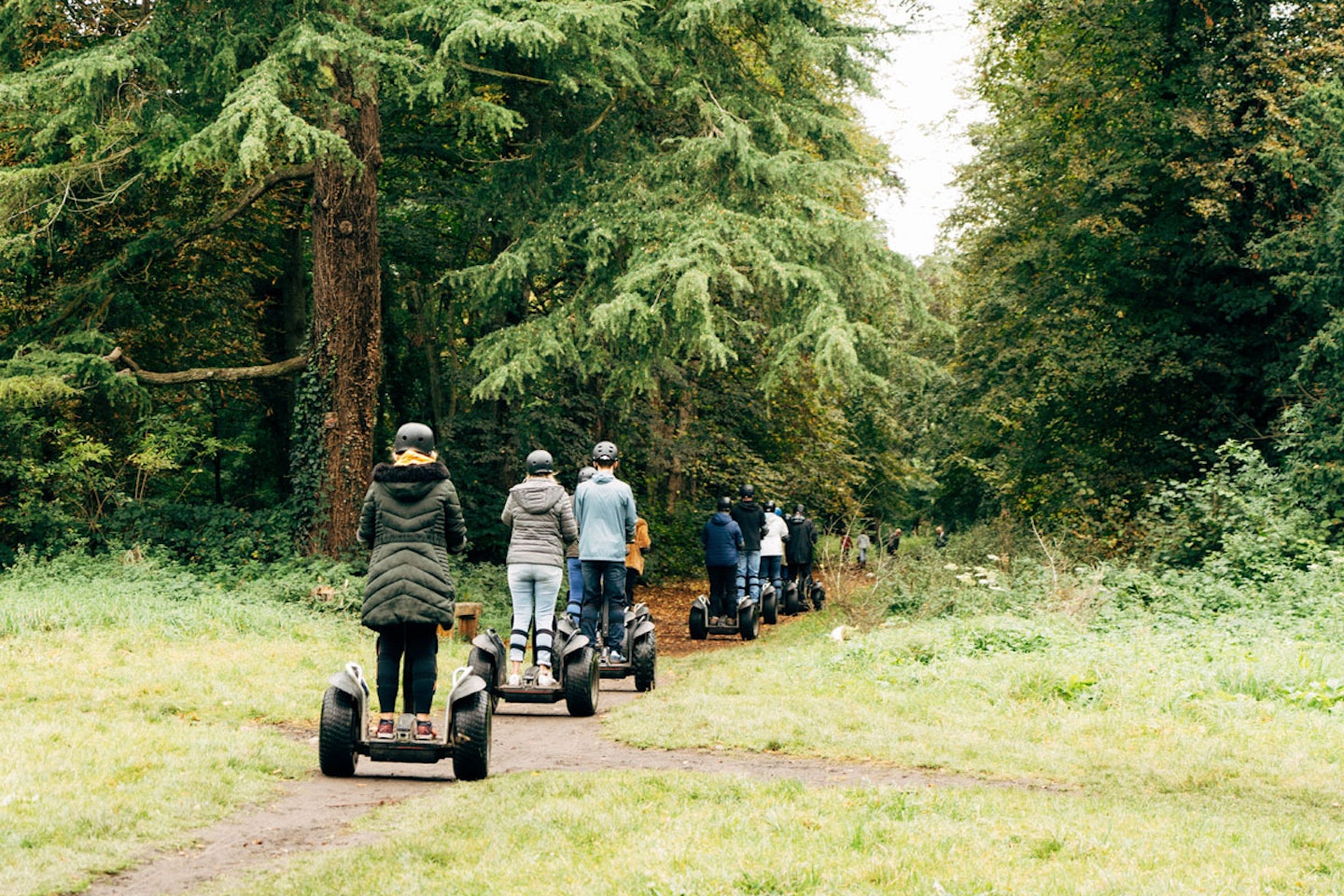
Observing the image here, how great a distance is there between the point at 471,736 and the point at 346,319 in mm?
11522

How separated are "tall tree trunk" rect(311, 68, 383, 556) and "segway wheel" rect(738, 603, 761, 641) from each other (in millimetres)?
5499

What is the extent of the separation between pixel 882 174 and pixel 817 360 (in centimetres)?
346

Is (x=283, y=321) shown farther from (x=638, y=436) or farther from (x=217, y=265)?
(x=638, y=436)

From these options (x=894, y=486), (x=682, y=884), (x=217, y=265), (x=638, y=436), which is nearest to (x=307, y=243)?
(x=217, y=265)

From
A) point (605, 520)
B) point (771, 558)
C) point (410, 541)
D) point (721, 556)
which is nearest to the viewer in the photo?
point (410, 541)

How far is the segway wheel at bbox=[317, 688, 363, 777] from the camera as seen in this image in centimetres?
698

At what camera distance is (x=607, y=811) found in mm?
6020

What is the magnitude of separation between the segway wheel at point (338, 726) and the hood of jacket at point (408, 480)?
1138 mm

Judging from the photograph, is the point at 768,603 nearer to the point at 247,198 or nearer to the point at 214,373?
the point at 214,373

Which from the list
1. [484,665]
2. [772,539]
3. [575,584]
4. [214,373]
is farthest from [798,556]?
[484,665]

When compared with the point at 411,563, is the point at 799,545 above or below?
above

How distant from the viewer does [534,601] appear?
9.66 metres

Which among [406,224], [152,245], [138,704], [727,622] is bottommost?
[138,704]

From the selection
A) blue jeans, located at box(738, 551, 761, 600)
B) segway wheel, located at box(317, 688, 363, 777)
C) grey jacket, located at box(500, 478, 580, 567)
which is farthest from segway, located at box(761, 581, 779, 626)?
segway wheel, located at box(317, 688, 363, 777)
